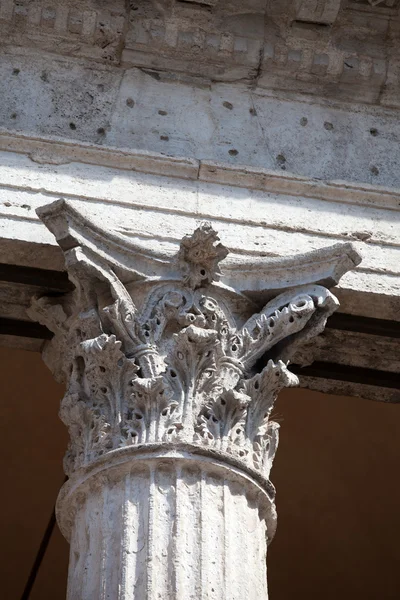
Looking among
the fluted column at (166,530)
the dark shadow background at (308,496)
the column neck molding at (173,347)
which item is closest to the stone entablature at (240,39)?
the column neck molding at (173,347)

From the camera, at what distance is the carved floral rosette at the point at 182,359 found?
5.48 meters

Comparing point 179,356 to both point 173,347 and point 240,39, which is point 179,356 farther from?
point 240,39

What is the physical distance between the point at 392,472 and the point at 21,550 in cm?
250

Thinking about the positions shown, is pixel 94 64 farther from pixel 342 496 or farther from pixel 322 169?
pixel 342 496

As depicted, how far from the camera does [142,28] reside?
22.4 ft

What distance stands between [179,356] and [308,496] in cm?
395

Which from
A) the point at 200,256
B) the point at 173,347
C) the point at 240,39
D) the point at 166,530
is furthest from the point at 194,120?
the point at 166,530

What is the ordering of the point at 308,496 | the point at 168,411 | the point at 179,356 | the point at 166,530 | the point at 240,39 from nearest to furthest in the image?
the point at 166,530 < the point at 168,411 < the point at 179,356 < the point at 240,39 < the point at 308,496

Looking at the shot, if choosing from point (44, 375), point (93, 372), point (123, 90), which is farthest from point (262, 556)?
point (44, 375)

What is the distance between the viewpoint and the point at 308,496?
30.6ft

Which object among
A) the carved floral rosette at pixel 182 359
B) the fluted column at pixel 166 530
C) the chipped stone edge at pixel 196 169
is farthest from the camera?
the chipped stone edge at pixel 196 169

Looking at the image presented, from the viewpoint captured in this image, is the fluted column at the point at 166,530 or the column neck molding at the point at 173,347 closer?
the fluted column at the point at 166,530

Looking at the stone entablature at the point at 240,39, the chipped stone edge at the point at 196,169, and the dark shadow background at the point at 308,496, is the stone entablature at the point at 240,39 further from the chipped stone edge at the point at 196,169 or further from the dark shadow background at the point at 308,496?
the dark shadow background at the point at 308,496

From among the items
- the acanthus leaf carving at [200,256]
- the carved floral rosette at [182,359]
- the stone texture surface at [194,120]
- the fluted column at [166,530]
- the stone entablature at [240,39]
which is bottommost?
the fluted column at [166,530]
